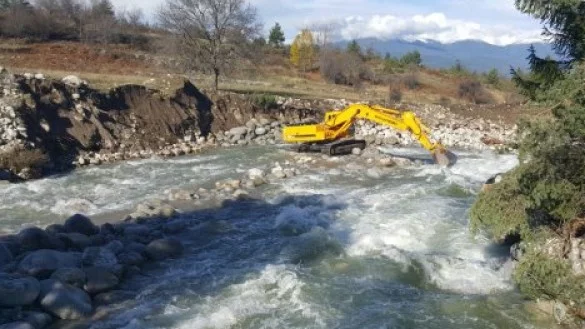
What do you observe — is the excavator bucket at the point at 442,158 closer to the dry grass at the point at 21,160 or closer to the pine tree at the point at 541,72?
the pine tree at the point at 541,72

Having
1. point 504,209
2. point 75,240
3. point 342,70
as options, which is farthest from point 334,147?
point 342,70

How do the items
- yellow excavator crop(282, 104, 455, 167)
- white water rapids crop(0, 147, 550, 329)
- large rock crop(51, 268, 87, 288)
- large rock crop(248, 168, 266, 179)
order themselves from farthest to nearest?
yellow excavator crop(282, 104, 455, 167) → large rock crop(248, 168, 266, 179) → large rock crop(51, 268, 87, 288) → white water rapids crop(0, 147, 550, 329)

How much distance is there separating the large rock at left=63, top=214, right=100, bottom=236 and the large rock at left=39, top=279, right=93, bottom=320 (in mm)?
3518

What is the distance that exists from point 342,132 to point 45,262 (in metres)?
14.0

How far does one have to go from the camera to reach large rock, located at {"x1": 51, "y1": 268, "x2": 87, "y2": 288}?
11.0m

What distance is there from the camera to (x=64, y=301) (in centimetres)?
1027

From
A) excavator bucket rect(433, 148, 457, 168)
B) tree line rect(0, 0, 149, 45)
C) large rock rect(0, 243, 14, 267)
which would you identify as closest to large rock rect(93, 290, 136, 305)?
large rock rect(0, 243, 14, 267)

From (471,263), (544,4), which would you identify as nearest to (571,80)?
(544,4)

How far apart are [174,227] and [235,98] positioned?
1594 cm

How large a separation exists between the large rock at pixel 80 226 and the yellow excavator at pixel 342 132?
10.5 metres

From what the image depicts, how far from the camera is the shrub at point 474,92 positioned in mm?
51438

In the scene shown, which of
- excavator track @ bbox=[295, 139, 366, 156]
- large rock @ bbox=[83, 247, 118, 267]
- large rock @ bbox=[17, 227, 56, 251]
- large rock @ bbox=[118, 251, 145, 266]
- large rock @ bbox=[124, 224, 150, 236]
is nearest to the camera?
large rock @ bbox=[83, 247, 118, 267]

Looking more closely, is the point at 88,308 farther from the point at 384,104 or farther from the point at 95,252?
the point at 384,104

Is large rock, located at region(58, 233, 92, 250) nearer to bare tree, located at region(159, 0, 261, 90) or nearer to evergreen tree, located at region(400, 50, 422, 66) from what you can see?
bare tree, located at region(159, 0, 261, 90)
